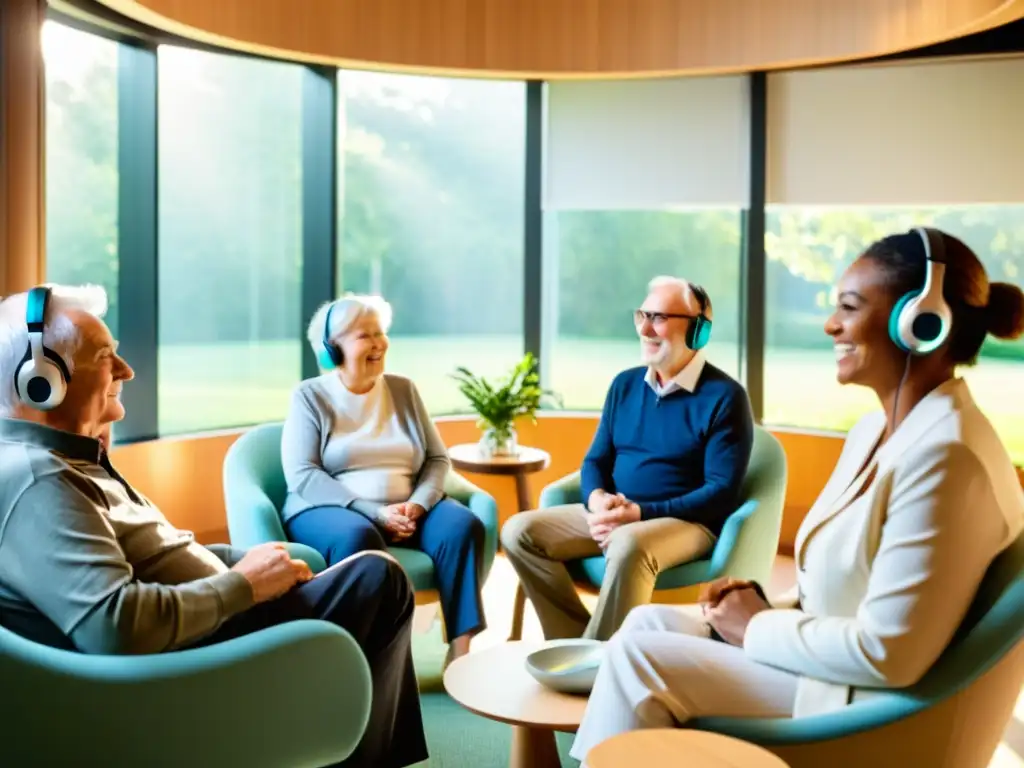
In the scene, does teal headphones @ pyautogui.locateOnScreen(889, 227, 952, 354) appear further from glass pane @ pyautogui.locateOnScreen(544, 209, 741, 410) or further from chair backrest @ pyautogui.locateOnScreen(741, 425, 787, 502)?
glass pane @ pyautogui.locateOnScreen(544, 209, 741, 410)

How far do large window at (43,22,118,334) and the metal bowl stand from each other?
3074 millimetres

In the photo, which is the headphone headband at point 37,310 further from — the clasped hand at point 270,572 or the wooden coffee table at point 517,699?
the wooden coffee table at point 517,699

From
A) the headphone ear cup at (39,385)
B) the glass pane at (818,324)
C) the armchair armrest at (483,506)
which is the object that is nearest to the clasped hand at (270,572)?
the headphone ear cup at (39,385)

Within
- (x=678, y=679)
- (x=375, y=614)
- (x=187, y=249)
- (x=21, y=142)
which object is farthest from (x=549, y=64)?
(x=678, y=679)

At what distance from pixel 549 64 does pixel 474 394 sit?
6.08 ft

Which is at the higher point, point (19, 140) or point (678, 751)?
point (19, 140)

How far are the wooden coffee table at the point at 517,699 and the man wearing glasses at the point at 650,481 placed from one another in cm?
80

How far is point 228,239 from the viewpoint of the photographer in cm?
579

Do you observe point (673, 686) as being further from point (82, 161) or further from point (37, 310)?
point (82, 161)

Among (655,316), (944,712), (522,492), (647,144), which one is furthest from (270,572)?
(647,144)

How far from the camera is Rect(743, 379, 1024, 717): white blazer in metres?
1.82

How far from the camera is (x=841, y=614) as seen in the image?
2.02 metres

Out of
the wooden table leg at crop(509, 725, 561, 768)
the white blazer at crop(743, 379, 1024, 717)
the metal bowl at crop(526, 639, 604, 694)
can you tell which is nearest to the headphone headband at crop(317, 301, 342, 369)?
the metal bowl at crop(526, 639, 604, 694)

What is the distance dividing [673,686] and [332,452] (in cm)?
205
